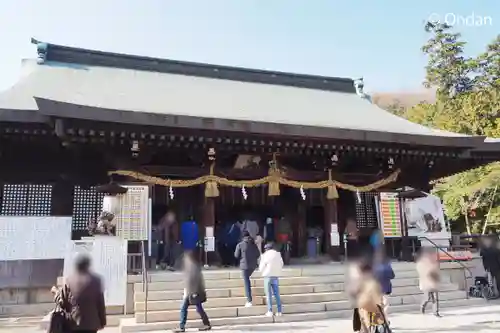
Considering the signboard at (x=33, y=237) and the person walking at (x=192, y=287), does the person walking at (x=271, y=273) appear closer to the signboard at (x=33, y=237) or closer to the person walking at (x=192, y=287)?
the person walking at (x=192, y=287)

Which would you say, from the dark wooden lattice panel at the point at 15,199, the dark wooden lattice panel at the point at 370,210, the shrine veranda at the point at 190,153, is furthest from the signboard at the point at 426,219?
the dark wooden lattice panel at the point at 15,199

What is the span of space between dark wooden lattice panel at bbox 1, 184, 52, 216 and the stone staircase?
340 cm

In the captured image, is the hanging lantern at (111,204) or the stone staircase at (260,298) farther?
the hanging lantern at (111,204)

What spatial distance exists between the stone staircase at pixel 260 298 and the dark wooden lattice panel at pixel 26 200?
11.2ft

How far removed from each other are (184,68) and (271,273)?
10.9 m

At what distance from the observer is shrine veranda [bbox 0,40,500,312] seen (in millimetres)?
9477

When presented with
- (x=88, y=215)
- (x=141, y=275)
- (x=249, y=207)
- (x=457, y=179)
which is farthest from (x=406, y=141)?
(x=457, y=179)

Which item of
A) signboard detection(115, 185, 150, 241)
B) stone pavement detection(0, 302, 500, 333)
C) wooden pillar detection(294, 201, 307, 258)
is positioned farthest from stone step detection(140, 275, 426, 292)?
wooden pillar detection(294, 201, 307, 258)

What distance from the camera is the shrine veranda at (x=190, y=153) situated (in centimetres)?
948

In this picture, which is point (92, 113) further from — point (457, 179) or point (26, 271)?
point (457, 179)

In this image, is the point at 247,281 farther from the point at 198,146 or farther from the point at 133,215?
the point at 198,146

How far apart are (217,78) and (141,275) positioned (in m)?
9.89

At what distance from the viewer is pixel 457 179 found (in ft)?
70.8

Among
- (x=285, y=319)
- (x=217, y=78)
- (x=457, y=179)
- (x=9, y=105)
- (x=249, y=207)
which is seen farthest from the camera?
(x=457, y=179)
